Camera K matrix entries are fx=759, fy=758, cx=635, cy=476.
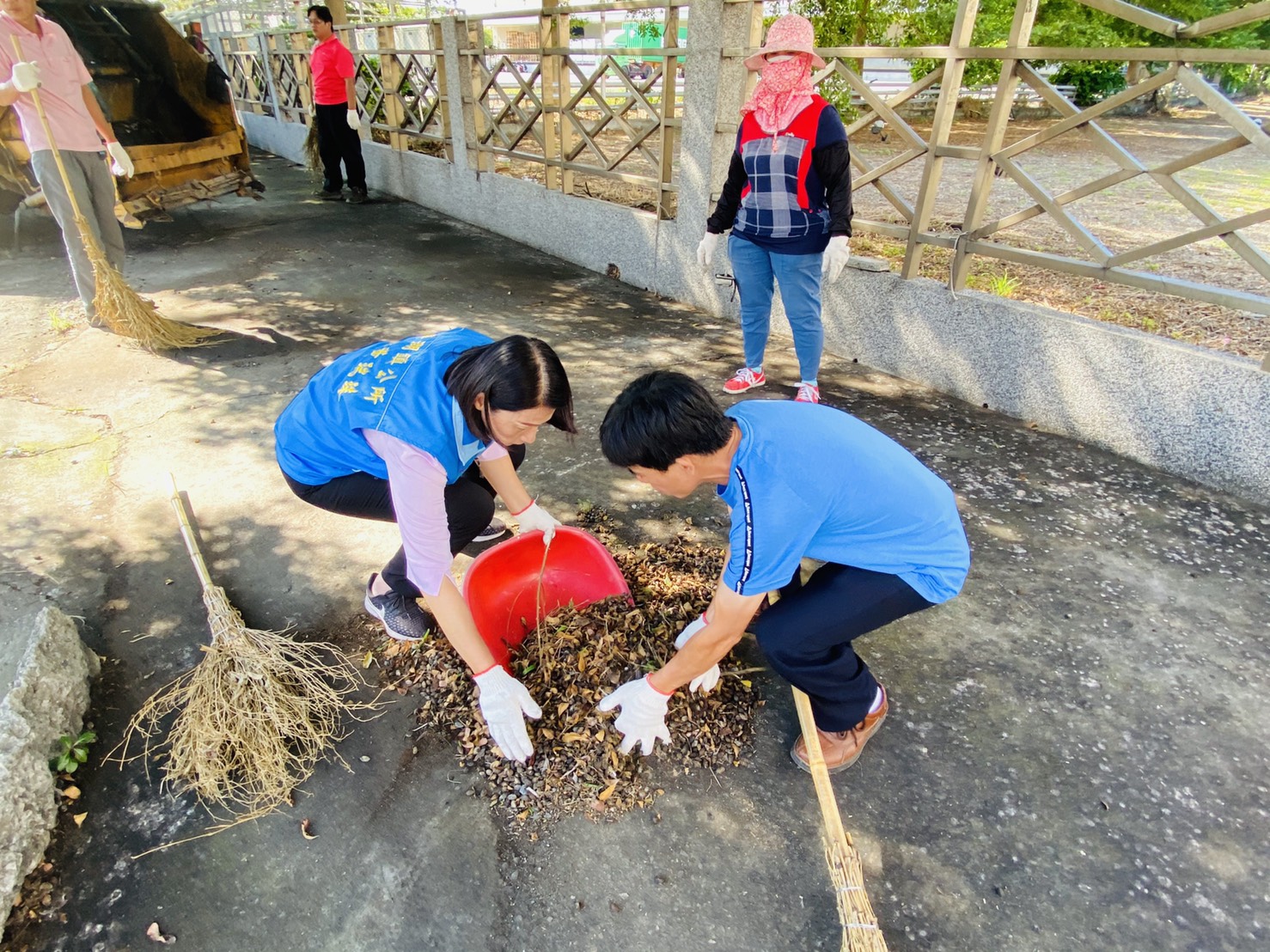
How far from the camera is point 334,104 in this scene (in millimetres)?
7770

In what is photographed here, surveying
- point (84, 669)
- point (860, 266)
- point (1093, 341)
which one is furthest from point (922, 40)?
point (84, 669)

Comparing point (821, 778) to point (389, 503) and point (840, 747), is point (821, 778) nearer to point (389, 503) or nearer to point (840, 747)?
point (840, 747)

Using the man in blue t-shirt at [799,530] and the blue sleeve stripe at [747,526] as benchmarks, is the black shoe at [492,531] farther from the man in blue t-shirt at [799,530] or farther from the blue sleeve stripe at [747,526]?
the blue sleeve stripe at [747,526]

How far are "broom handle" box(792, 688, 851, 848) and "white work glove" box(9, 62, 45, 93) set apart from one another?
4693 millimetres

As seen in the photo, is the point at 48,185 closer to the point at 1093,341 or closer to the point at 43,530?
the point at 43,530

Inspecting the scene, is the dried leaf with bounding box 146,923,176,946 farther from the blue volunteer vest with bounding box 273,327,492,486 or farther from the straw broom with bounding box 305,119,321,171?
the straw broom with bounding box 305,119,321,171

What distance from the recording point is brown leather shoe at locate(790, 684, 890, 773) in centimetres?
198

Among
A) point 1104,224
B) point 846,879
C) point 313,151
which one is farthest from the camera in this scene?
point 313,151

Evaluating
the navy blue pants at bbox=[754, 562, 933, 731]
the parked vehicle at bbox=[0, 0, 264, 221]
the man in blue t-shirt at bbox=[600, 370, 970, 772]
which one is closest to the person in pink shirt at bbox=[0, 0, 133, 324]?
the parked vehicle at bbox=[0, 0, 264, 221]

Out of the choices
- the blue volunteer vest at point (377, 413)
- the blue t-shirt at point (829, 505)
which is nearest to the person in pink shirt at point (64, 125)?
the blue volunteer vest at point (377, 413)

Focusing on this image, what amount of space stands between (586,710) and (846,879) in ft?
2.48

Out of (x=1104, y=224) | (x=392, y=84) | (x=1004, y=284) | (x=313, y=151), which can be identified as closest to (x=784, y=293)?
(x=1004, y=284)

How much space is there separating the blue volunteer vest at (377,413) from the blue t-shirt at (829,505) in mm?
702

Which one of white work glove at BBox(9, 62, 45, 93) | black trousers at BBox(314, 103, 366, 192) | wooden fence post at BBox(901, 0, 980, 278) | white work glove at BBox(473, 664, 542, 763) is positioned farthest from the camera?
black trousers at BBox(314, 103, 366, 192)
